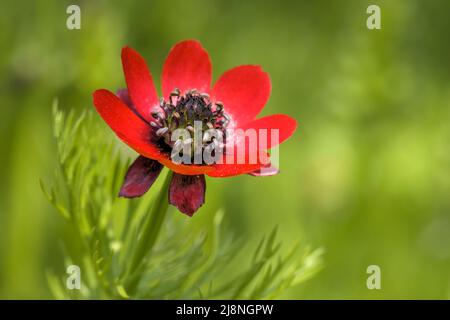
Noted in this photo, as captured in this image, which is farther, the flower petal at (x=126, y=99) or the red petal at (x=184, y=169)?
the flower petal at (x=126, y=99)

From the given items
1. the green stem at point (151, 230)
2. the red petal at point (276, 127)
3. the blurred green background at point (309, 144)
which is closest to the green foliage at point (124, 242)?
the green stem at point (151, 230)

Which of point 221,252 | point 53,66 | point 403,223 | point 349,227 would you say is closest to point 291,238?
point 349,227

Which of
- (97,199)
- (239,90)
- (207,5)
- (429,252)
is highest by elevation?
(207,5)

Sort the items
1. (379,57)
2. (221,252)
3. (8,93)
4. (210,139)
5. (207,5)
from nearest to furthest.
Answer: (210,139)
(221,252)
(379,57)
(8,93)
(207,5)

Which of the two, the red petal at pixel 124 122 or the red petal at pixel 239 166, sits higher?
the red petal at pixel 124 122

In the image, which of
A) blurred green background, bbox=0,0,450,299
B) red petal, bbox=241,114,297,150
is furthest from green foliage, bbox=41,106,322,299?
blurred green background, bbox=0,0,450,299

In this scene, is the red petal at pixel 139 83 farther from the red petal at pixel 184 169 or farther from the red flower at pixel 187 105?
the red petal at pixel 184 169

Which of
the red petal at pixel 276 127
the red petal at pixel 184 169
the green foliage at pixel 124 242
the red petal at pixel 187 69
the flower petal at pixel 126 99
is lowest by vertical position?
the green foliage at pixel 124 242

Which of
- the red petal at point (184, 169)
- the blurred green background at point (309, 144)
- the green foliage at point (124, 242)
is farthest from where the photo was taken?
the blurred green background at point (309, 144)

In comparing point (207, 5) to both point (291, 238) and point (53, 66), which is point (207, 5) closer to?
point (53, 66)
